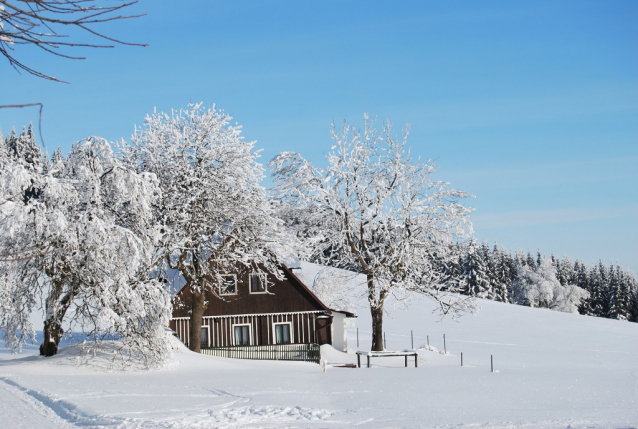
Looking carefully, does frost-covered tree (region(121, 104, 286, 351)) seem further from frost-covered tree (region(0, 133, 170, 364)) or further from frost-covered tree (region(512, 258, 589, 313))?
frost-covered tree (region(512, 258, 589, 313))

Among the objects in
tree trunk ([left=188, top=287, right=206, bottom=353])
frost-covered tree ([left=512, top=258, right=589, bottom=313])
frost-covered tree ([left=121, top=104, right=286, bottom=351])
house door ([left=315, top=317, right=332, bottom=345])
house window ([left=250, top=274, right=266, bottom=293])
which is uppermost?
frost-covered tree ([left=121, top=104, right=286, bottom=351])

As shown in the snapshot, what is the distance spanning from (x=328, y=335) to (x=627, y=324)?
155ft

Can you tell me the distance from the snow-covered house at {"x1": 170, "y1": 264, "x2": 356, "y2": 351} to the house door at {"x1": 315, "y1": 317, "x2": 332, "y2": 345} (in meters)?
1.42

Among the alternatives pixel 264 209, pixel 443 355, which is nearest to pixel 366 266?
pixel 264 209

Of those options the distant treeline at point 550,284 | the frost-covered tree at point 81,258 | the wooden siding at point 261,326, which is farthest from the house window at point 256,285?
the distant treeline at point 550,284

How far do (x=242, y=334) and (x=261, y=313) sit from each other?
5.36ft

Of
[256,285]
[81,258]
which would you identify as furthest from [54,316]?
[256,285]

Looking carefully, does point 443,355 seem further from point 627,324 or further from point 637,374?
point 627,324

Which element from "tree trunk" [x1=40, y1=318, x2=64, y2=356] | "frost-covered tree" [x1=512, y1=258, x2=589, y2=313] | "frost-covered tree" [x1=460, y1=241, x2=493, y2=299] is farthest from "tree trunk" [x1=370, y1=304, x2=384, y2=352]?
"frost-covered tree" [x1=512, y1=258, x2=589, y2=313]

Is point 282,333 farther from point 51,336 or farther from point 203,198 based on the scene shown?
point 51,336

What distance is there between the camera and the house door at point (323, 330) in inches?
1411

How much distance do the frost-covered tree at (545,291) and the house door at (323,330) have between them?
254 feet

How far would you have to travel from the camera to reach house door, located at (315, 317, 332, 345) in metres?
35.8

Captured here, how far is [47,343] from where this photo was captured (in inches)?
934
